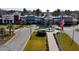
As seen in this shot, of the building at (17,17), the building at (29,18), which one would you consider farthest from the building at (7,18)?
the building at (29,18)

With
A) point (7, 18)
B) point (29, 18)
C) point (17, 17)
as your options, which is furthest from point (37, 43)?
point (7, 18)

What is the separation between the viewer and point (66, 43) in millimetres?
3457

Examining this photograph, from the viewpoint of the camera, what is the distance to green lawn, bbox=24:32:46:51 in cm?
343

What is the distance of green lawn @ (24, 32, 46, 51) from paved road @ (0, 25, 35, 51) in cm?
10

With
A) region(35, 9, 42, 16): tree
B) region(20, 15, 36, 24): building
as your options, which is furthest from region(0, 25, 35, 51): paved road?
region(35, 9, 42, 16): tree

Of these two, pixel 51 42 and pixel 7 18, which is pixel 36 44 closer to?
pixel 51 42

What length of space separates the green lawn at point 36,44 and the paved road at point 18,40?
0.10m

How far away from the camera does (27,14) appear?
3.43 meters

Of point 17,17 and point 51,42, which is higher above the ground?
point 17,17

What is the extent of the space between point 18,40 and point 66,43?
81 centimetres

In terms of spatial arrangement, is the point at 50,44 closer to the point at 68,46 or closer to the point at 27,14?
the point at 68,46

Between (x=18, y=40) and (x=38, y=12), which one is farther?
(x=18, y=40)
